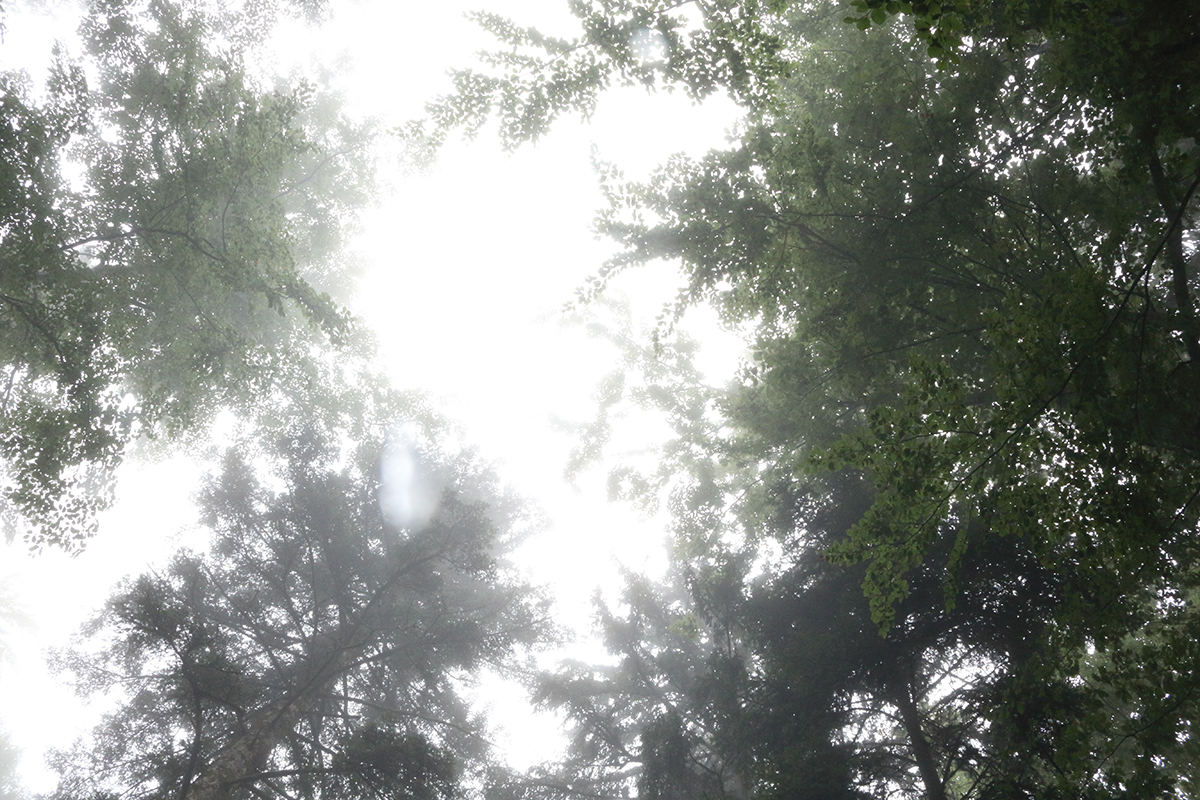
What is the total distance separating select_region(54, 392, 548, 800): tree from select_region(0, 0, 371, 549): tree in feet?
8.13

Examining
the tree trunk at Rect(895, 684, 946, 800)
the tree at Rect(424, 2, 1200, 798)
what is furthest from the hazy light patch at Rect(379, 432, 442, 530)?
the tree trunk at Rect(895, 684, 946, 800)

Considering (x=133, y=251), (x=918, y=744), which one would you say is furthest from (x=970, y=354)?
(x=133, y=251)

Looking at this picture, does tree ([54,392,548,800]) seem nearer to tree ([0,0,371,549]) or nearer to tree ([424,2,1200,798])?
tree ([0,0,371,549])

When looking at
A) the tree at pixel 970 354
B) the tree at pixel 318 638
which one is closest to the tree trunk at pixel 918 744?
the tree at pixel 970 354

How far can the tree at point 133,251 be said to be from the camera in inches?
278

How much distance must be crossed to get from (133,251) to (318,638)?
27.3 feet

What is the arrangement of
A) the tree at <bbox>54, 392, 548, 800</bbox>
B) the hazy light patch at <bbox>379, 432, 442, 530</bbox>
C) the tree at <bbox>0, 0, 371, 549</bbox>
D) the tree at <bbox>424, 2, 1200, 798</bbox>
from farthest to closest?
the hazy light patch at <bbox>379, 432, 442, 530</bbox>, the tree at <bbox>54, 392, 548, 800</bbox>, the tree at <bbox>0, 0, 371, 549</bbox>, the tree at <bbox>424, 2, 1200, 798</bbox>

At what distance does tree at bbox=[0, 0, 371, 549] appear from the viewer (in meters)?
7.06

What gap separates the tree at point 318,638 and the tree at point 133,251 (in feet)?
8.13

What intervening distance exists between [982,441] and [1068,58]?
2.22 meters

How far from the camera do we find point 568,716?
13.6 m

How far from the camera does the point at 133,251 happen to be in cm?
948

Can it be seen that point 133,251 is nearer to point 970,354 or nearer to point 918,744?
point 970,354

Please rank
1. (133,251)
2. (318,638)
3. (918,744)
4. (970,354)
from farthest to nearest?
1. (318,638)
2. (133,251)
3. (918,744)
4. (970,354)
